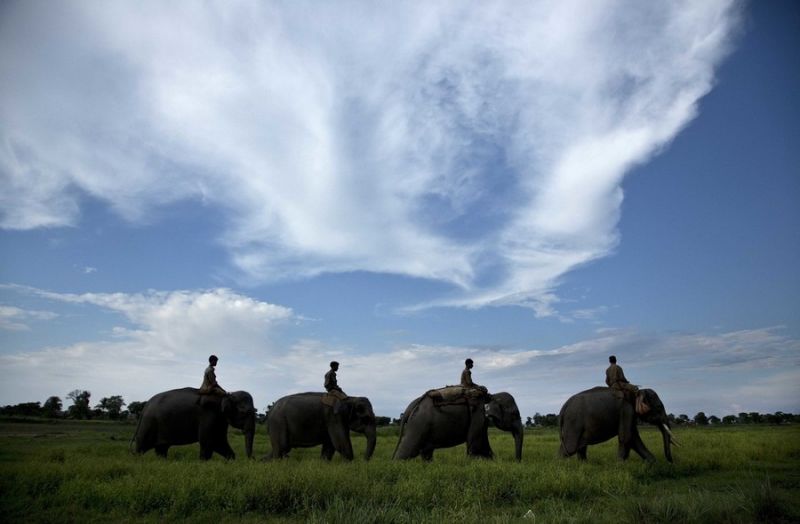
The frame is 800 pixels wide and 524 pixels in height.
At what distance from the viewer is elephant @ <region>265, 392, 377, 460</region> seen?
52.9 ft

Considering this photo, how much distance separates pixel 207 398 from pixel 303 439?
Answer: 337cm

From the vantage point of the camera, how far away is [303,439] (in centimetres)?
1623

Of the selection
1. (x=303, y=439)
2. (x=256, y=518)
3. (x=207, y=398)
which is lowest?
(x=256, y=518)

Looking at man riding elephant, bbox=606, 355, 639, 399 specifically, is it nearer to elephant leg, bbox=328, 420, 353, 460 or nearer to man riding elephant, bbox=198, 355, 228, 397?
elephant leg, bbox=328, 420, 353, 460

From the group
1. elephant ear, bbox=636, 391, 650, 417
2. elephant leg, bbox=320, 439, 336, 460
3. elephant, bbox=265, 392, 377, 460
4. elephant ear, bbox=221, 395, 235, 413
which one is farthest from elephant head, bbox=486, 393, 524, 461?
elephant ear, bbox=221, 395, 235, 413

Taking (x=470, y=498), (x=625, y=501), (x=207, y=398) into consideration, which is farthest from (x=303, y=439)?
(x=625, y=501)

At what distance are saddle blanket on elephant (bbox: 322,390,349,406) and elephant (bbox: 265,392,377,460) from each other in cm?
10

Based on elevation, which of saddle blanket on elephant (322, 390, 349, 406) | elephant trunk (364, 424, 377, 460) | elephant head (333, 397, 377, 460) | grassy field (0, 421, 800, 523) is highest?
saddle blanket on elephant (322, 390, 349, 406)

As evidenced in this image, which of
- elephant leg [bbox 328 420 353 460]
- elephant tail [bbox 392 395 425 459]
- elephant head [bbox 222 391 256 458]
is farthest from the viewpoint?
elephant head [bbox 222 391 256 458]

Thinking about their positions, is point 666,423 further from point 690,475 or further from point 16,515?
point 16,515

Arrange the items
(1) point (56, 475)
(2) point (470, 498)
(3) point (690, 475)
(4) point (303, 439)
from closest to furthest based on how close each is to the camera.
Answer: (2) point (470, 498) → (1) point (56, 475) → (3) point (690, 475) → (4) point (303, 439)

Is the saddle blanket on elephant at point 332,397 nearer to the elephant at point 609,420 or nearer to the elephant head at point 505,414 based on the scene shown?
the elephant head at point 505,414

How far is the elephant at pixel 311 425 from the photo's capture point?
16.1 m

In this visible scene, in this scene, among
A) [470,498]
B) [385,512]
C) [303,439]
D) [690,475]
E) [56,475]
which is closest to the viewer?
[385,512]
